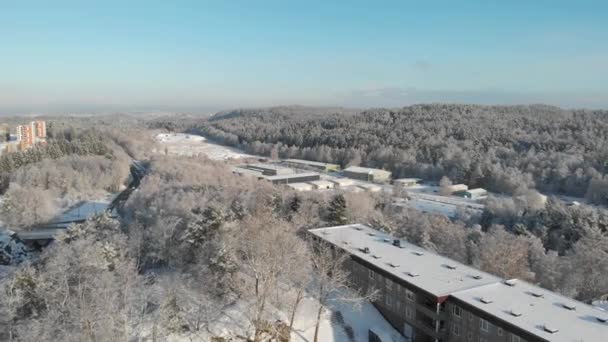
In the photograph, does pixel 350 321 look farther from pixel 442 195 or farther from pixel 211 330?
pixel 442 195

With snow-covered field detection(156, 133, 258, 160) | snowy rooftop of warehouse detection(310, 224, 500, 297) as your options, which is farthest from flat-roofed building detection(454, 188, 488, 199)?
snow-covered field detection(156, 133, 258, 160)

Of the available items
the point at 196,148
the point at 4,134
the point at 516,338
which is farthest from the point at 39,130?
the point at 516,338

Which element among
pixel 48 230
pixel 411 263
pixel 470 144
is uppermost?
pixel 470 144

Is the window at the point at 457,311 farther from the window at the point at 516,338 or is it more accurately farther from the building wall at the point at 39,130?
the building wall at the point at 39,130

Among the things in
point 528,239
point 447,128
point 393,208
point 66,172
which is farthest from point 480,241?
point 447,128

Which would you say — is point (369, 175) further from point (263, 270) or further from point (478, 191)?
point (263, 270)

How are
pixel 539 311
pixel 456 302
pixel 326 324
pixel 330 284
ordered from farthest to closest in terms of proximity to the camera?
pixel 326 324 → pixel 456 302 → pixel 330 284 → pixel 539 311

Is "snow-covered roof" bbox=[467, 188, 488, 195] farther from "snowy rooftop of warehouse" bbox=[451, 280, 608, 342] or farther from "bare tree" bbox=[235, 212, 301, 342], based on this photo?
"bare tree" bbox=[235, 212, 301, 342]
